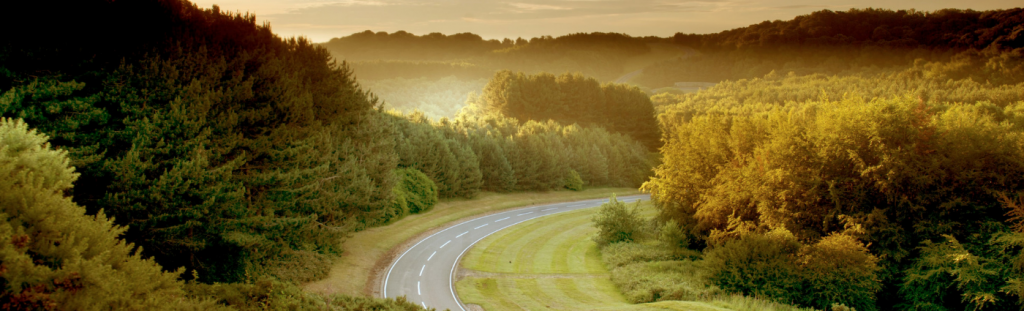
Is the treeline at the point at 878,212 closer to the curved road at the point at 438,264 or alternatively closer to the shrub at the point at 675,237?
the shrub at the point at 675,237

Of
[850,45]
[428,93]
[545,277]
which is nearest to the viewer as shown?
[545,277]

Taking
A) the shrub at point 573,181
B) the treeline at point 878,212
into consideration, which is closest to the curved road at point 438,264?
the treeline at point 878,212

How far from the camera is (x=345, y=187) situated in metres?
23.9

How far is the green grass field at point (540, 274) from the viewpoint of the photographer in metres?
20.2

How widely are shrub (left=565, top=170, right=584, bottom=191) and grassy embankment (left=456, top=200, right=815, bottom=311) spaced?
19292mm

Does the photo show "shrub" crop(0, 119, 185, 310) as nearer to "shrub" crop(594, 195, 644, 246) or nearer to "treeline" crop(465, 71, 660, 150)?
"shrub" crop(594, 195, 644, 246)

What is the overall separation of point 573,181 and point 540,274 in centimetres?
3173

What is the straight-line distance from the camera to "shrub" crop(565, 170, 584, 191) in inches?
2202

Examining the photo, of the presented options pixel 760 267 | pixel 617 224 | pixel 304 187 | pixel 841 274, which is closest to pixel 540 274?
pixel 617 224

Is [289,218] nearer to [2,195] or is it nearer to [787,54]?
[2,195]

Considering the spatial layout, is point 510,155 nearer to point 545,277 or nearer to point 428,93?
point 545,277

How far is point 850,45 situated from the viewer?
102312mm

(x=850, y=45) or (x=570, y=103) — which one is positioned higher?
(x=850, y=45)

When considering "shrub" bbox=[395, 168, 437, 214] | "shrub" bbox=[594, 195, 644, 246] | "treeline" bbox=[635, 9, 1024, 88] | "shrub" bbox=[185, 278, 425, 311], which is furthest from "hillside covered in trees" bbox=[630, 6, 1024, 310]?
"treeline" bbox=[635, 9, 1024, 88]
